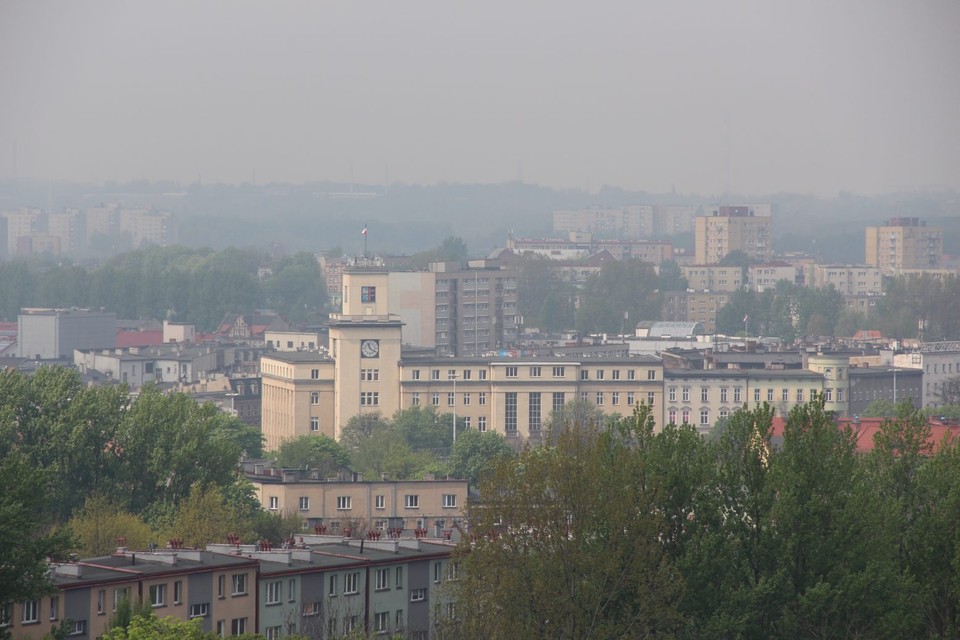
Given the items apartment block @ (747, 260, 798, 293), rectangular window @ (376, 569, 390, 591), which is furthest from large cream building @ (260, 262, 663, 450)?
apartment block @ (747, 260, 798, 293)

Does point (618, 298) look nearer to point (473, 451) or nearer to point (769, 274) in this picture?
point (769, 274)

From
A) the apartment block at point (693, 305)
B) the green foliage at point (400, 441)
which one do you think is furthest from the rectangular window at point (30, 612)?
the apartment block at point (693, 305)

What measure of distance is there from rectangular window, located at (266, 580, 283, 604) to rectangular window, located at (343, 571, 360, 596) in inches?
34.0

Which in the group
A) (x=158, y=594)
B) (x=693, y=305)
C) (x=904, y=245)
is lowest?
(x=158, y=594)

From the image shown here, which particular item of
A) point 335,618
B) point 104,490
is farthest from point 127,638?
point 104,490

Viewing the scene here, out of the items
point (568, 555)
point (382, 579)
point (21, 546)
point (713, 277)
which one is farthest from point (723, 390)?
point (713, 277)

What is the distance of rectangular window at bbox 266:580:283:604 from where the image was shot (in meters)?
28.5

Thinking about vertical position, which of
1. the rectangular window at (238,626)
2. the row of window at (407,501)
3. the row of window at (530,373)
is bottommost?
the row of window at (407,501)

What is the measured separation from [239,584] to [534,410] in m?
40.5

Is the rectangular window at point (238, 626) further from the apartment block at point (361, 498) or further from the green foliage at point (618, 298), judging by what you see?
the green foliage at point (618, 298)

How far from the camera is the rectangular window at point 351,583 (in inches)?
1144

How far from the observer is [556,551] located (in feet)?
87.5

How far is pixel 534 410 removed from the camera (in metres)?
68.6

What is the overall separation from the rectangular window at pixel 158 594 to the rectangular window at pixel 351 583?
2.46m
